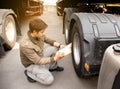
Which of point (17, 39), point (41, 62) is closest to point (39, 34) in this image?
point (41, 62)

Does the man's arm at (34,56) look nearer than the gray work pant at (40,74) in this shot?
Yes

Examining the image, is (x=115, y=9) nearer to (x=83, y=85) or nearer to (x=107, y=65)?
(x=83, y=85)

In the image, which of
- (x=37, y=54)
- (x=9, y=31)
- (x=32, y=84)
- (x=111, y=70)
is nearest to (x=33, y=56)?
(x=37, y=54)

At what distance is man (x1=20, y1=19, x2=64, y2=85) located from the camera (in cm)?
263

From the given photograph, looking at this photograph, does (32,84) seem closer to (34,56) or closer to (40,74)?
(40,74)

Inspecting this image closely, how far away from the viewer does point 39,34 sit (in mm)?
2654

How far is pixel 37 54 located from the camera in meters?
2.80

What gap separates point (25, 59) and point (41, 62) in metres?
0.38

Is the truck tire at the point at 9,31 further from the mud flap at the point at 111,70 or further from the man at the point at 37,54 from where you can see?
the mud flap at the point at 111,70

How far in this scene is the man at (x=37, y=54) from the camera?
2.63 meters

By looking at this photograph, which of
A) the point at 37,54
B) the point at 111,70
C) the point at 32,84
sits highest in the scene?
the point at 111,70

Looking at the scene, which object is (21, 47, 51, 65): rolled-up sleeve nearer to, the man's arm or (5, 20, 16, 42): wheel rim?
the man's arm

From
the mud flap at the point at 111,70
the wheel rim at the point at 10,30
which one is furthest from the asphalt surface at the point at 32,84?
the mud flap at the point at 111,70

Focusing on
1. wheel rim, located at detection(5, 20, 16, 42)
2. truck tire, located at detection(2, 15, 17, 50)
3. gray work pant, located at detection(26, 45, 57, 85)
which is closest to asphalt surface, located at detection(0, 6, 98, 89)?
gray work pant, located at detection(26, 45, 57, 85)
